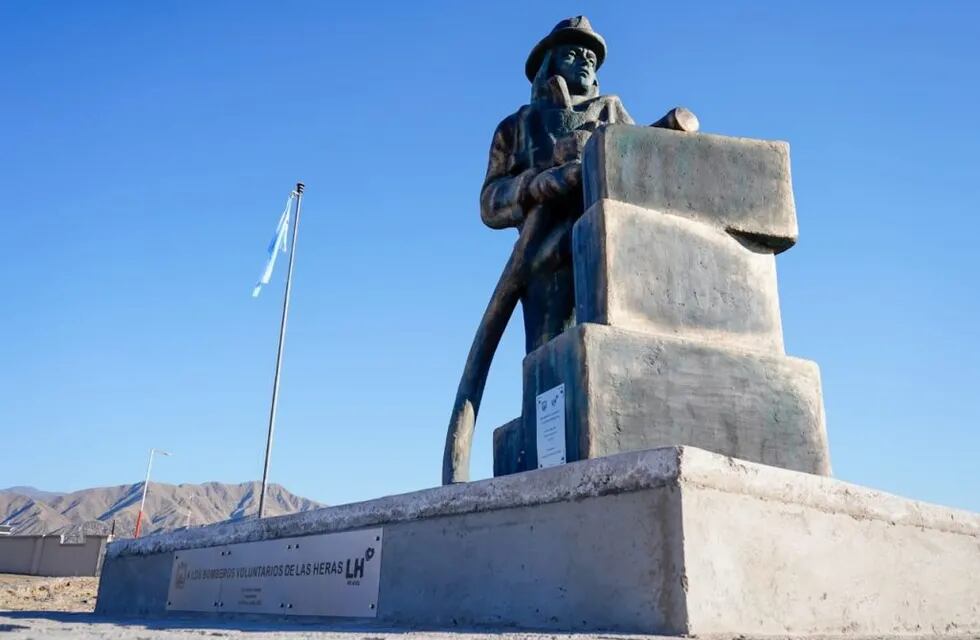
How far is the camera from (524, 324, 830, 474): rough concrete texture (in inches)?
110

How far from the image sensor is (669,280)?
3.20m

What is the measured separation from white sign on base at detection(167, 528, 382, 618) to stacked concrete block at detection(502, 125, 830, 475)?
803 mm

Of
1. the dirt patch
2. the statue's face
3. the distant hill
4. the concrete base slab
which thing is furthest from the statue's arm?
the distant hill

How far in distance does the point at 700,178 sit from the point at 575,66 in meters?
1.39

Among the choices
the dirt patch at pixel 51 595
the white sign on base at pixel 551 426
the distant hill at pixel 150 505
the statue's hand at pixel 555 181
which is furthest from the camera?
the distant hill at pixel 150 505

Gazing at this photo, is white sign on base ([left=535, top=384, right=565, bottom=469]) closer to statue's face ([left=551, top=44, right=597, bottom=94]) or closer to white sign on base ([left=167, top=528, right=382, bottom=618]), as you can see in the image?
white sign on base ([left=167, top=528, right=382, bottom=618])

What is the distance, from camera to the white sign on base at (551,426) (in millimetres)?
2938

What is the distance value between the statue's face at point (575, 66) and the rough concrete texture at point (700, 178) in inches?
44.8

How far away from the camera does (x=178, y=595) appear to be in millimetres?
4043

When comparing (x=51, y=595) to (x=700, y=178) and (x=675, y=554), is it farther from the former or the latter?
(x=675, y=554)

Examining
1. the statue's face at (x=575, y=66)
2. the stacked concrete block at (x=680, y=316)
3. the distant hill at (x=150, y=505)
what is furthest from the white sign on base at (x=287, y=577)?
the distant hill at (x=150, y=505)

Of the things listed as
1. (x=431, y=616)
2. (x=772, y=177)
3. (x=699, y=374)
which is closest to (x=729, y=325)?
(x=699, y=374)

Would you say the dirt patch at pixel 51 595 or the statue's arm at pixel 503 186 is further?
the dirt patch at pixel 51 595

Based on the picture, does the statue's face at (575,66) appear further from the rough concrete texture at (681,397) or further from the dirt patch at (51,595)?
the dirt patch at (51,595)
